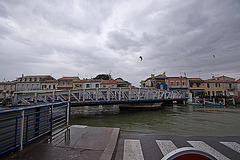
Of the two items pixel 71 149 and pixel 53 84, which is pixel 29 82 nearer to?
pixel 53 84

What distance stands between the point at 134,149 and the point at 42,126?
337 cm

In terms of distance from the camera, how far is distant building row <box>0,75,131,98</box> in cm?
4212

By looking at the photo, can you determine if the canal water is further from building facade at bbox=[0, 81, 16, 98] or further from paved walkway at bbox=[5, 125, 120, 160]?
building facade at bbox=[0, 81, 16, 98]

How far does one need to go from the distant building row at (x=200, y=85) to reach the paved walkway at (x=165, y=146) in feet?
125

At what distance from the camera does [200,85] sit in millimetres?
41875

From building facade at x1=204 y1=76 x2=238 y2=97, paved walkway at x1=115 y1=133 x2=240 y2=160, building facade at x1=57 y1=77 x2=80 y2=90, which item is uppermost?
building facade at x1=57 y1=77 x2=80 y2=90

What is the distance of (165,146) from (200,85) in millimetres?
46342

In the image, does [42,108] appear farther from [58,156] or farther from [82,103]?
[82,103]

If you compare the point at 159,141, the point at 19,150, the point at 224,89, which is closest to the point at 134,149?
the point at 159,141

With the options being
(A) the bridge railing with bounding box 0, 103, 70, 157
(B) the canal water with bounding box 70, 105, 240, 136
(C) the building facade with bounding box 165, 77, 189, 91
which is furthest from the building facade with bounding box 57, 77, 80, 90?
(A) the bridge railing with bounding box 0, 103, 70, 157

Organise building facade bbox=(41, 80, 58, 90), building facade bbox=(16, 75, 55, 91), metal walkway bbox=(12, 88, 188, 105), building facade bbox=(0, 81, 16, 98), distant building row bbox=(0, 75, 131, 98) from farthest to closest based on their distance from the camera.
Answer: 1. building facade bbox=(0, 81, 16, 98)
2. building facade bbox=(16, 75, 55, 91)
3. building facade bbox=(41, 80, 58, 90)
4. distant building row bbox=(0, 75, 131, 98)
5. metal walkway bbox=(12, 88, 188, 105)

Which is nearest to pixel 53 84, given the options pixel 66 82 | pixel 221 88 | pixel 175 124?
pixel 66 82

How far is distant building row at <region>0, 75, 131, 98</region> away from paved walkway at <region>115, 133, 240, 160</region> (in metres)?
37.3

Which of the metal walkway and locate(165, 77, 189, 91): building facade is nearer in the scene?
the metal walkway
